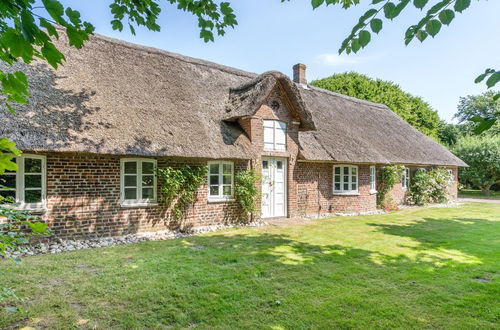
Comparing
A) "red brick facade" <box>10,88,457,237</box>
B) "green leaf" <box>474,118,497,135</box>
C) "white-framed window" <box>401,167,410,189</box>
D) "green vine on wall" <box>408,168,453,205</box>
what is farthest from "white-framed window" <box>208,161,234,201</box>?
"green vine on wall" <box>408,168,453,205</box>

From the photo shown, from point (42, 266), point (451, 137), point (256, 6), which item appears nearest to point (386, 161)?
point (256, 6)

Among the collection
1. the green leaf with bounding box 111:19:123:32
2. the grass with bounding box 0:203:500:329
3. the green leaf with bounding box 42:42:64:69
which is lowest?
the grass with bounding box 0:203:500:329

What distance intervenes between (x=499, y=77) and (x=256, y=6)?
4.48 m

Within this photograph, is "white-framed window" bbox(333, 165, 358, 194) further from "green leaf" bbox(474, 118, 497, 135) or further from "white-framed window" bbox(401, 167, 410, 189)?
"green leaf" bbox(474, 118, 497, 135)

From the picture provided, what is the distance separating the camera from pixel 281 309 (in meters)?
4.36

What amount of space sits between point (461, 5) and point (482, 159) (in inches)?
1126

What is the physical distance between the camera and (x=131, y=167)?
9078 millimetres

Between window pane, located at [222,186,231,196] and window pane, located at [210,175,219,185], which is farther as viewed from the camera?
window pane, located at [222,186,231,196]

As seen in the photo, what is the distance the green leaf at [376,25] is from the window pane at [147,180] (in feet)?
25.8

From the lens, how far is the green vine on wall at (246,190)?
10.8 meters

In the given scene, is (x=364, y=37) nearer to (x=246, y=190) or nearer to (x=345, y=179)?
(x=246, y=190)

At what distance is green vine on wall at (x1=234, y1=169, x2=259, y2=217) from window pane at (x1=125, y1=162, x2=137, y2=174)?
11.0 feet

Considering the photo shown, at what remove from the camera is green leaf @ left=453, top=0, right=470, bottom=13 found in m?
2.43

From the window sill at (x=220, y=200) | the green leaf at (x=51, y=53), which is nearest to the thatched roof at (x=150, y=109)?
the window sill at (x=220, y=200)
